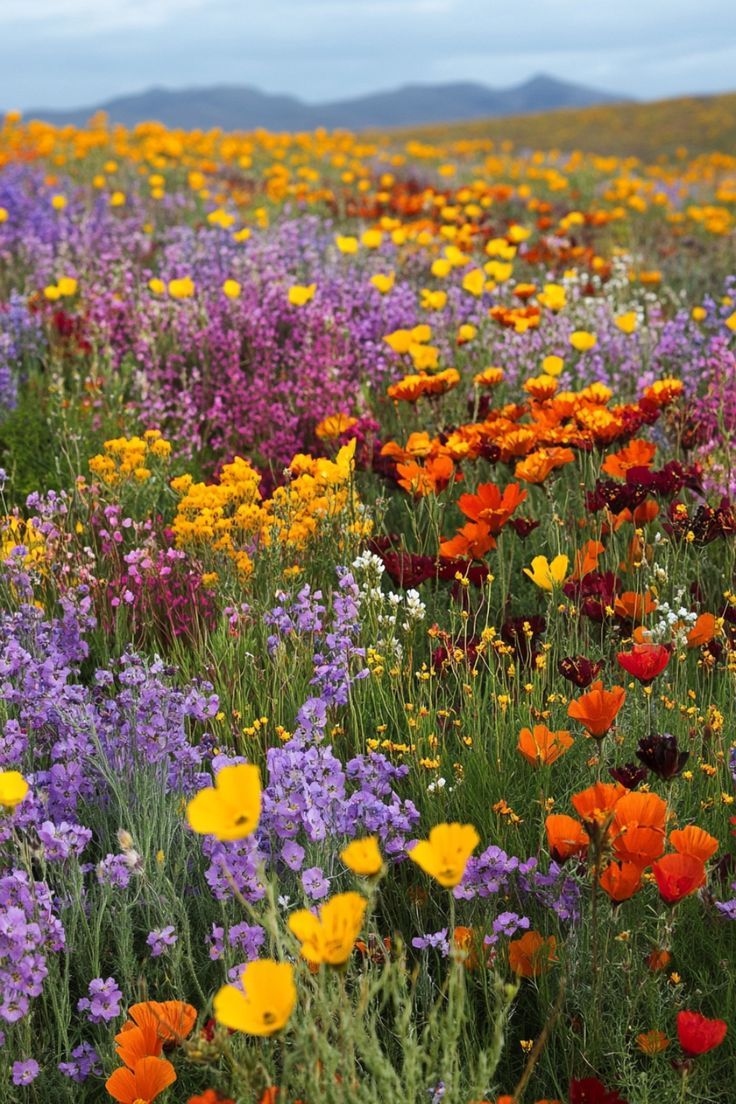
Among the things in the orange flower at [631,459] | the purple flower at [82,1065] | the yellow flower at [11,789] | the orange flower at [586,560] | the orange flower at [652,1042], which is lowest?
the purple flower at [82,1065]

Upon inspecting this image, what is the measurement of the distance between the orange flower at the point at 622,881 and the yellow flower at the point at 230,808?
0.66m

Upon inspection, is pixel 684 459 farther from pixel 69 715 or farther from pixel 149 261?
pixel 149 261

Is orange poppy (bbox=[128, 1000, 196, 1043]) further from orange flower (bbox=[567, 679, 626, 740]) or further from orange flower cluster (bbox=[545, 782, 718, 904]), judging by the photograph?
orange flower (bbox=[567, 679, 626, 740])

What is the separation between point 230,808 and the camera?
1.29 metres

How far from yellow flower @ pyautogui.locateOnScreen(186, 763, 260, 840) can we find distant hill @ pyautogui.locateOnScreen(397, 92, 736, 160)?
34845 millimetres

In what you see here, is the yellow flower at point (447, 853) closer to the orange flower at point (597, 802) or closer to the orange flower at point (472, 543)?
the orange flower at point (597, 802)

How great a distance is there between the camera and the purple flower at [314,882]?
75.5 inches

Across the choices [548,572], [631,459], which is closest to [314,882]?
[548,572]

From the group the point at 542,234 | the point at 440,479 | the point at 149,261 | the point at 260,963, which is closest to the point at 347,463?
the point at 440,479

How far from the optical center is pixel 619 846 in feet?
5.48

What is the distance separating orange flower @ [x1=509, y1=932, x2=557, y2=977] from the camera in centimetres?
195

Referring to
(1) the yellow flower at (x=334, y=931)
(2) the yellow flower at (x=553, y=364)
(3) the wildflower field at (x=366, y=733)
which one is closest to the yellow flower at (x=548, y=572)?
(3) the wildflower field at (x=366, y=733)

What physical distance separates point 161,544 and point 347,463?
37.9 inches

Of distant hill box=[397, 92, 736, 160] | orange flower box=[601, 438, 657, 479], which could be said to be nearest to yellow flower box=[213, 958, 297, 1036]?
orange flower box=[601, 438, 657, 479]
